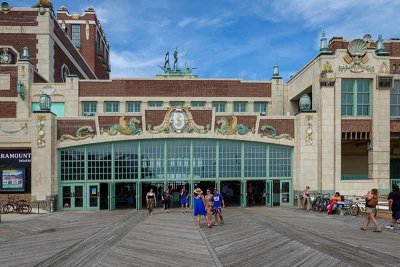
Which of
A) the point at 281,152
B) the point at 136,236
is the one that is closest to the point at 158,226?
the point at 136,236

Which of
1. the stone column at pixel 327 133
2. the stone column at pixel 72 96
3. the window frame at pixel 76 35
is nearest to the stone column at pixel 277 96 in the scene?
the stone column at pixel 327 133

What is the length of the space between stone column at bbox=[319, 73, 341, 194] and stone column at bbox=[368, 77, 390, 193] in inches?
108

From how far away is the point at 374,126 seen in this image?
1070 inches

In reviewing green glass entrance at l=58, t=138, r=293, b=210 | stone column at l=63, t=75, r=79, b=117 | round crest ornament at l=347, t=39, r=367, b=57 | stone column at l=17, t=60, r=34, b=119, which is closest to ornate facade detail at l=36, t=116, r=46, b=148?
green glass entrance at l=58, t=138, r=293, b=210

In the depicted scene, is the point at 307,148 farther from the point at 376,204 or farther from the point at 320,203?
the point at 376,204

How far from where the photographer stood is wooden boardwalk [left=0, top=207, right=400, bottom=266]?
10992 millimetres

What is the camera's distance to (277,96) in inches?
1339

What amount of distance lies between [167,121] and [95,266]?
1705cm

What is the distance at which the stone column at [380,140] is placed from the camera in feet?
88.3

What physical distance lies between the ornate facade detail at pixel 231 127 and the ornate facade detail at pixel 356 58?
787 cm

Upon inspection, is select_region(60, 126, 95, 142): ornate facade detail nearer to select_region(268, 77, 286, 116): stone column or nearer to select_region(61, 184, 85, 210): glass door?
select_region(61, 184, 85, 210): glass door

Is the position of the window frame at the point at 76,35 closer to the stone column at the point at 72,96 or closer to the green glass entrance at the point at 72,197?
the stone column at the point at 72,96

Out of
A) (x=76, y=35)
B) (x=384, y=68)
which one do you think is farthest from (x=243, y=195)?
(x=76, y=35)

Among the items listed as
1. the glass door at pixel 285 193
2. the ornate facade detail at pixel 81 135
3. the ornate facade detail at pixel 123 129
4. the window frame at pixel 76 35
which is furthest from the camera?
the window frame at pixel 76 35
